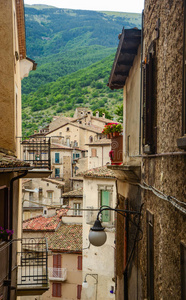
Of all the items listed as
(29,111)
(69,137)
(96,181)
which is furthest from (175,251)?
(29,111)

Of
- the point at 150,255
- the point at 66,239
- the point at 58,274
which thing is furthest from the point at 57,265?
the point at 150,255

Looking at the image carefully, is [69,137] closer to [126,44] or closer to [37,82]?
[126,44]

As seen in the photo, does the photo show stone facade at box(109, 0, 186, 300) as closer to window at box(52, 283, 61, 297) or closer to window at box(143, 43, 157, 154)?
window at box(143, 43, 157, 154)

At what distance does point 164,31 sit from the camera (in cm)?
543

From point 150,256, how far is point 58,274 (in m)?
28.6

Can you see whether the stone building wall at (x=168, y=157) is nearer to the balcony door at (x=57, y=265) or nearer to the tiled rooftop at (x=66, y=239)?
the tiled rooftop at (x=66, y=239)

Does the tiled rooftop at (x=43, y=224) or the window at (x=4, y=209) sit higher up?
the window at (x=4, y=209)

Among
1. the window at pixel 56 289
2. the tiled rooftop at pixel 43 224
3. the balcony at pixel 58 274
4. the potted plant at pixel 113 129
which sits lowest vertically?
the window at pixel 56 289

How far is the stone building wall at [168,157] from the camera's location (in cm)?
443

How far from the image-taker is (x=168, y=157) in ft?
16.6

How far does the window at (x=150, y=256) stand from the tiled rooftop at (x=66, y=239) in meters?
26.7

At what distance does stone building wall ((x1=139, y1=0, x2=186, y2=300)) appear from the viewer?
443cm

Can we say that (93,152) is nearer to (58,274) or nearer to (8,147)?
(58,274)

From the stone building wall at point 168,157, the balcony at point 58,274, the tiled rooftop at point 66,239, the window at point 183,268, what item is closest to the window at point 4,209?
the stone building wall at point 168,157
